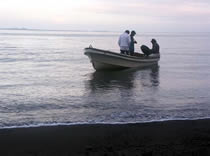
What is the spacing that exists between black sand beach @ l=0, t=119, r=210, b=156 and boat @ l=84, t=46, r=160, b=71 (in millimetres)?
10664

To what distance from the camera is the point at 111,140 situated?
6.66 metres

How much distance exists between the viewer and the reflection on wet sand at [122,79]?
14.6 m

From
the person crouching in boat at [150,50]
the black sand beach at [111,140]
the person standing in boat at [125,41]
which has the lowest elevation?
the black sand beach at [111,140]

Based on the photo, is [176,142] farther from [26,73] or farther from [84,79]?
[26,73]

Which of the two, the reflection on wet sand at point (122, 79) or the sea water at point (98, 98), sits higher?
the sea water at point (98, 98)

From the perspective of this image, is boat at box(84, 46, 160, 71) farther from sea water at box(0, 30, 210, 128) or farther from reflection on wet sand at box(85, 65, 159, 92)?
sea water at box(0, 30, 210, 128)

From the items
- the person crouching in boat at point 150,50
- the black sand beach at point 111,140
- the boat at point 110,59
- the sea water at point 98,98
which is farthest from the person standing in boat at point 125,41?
the black sand beach at point 111,140

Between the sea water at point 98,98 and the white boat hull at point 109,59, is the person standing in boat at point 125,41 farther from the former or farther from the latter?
the sea water at point 98,98

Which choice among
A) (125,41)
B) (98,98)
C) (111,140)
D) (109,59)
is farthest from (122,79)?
(111,140)

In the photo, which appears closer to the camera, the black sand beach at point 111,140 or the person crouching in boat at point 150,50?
the black sand beach at point 111,140

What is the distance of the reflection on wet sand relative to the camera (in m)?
14.6

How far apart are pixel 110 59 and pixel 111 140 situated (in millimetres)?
12642

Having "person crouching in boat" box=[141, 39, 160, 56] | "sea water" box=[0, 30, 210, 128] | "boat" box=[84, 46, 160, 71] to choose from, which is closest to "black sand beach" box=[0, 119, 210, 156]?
"sea water" box=[0, 30, 210, 128]

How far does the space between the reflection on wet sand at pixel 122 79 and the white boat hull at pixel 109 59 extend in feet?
1.05
